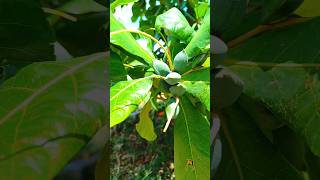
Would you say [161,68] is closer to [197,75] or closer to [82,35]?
[197,75]

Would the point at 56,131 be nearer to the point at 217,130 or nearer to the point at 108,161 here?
the point at 108,161

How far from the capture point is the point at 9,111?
22.3 inches

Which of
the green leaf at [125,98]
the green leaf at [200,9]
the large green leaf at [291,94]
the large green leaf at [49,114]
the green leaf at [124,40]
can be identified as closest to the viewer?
the large green leaf at [49,114]

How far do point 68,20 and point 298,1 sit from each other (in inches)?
14.6

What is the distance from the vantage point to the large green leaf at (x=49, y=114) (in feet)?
1.78

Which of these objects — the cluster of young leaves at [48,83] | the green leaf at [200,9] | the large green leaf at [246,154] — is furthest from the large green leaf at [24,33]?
the green leaf at [200,9]

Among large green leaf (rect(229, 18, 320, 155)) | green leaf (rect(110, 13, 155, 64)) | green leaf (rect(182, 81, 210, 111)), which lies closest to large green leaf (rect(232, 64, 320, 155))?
large green leaf (rect(229, 18, 320, 155))

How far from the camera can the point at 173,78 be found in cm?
90

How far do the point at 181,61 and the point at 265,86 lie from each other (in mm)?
266

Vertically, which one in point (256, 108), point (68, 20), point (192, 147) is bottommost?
point (192, 147)

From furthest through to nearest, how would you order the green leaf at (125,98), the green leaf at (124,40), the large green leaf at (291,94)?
the green leaf at (124,40)
the green leaf at (125,98)
the large green leaf at (291,94)

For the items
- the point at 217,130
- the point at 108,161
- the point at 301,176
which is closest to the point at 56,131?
the point at 108,161

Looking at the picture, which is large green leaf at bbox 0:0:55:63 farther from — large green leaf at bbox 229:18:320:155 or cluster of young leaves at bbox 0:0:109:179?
large green leaf at bbox 229:18:320:155

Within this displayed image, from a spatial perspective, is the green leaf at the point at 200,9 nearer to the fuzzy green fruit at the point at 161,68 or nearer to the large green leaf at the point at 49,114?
the fuzzy green fruit at the point at 161,68
